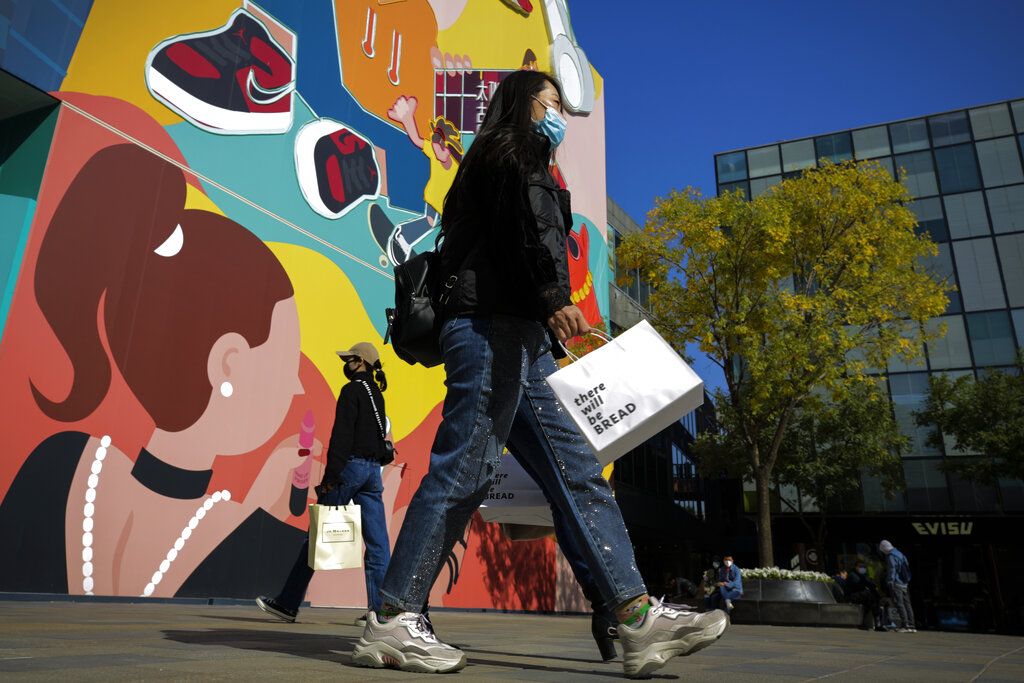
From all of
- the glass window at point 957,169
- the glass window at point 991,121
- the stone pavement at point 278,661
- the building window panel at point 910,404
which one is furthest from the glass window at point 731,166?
the stone pavement at point 278,661

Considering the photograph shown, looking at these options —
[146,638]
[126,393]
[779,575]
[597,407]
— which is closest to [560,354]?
[597,407]

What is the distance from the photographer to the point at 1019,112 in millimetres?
34062

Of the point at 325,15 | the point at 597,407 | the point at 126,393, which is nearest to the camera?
the point at 597,407

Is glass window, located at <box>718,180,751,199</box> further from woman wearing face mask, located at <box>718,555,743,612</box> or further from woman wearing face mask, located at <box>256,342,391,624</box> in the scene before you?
woman wearing face mask, located at <box>256,342,391,624</box>

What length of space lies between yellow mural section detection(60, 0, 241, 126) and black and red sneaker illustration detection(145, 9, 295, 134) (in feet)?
0.39

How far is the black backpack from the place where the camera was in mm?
2584

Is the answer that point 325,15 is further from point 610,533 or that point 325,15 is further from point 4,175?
point 610,533

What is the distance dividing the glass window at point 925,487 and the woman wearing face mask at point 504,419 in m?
32.6

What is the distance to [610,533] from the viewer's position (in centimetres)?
247

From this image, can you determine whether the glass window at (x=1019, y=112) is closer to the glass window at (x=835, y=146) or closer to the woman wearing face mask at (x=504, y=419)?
the glass window at (x=835, y=146)

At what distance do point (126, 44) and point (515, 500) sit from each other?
257 inches

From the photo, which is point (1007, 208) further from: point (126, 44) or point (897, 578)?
point (126, 44)

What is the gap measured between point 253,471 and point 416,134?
7.09 meters


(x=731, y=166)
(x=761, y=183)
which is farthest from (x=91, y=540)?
(x=731, y=166)
